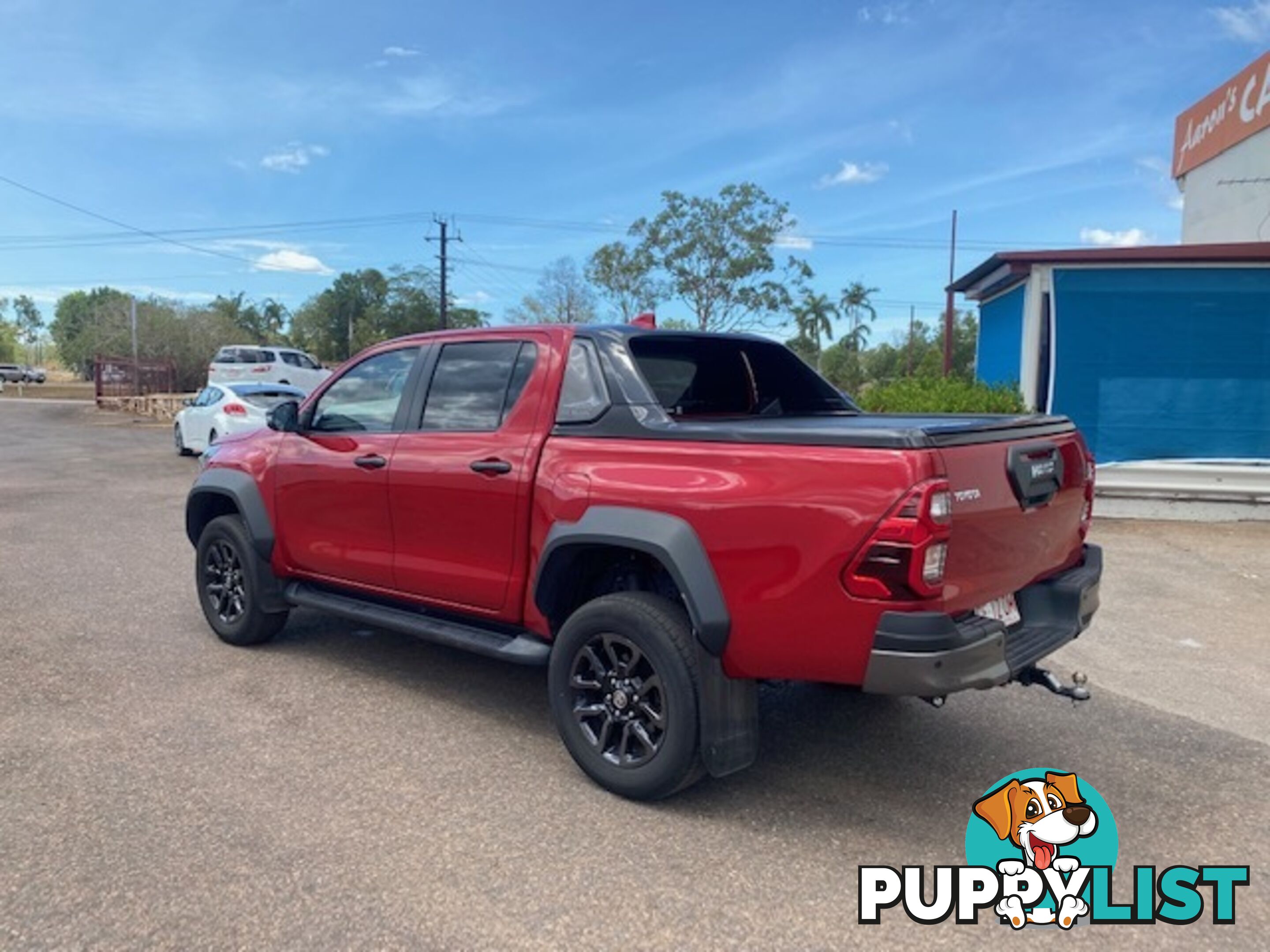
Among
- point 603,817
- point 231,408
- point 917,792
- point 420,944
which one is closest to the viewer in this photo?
point 420,944

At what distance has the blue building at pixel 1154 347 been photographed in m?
10.6

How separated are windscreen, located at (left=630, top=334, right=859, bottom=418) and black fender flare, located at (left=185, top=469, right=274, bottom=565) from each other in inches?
96.0

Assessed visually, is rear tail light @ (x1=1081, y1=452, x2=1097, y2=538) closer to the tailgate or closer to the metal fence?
the tailgate

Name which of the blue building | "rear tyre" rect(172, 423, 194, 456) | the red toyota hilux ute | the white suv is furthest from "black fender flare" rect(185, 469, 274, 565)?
the white suv

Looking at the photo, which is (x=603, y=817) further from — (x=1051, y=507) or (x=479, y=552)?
(x=1051, y=507)

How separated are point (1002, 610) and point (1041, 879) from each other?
92cm

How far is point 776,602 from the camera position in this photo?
3.16 metres

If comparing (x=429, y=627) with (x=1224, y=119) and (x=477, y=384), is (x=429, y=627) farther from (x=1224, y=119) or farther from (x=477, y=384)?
(x=1224, y=119)

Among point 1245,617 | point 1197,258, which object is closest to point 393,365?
point 1245,617

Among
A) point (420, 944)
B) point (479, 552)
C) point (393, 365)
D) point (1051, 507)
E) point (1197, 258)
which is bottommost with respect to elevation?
point (420, 944)

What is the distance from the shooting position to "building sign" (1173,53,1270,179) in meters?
17.4

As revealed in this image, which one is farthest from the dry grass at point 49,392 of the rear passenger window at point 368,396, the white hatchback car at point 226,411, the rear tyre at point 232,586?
the rear passenger window at point 368,396

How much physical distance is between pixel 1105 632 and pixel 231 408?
1430 cm

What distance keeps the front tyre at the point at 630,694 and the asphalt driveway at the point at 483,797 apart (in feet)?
0.51
